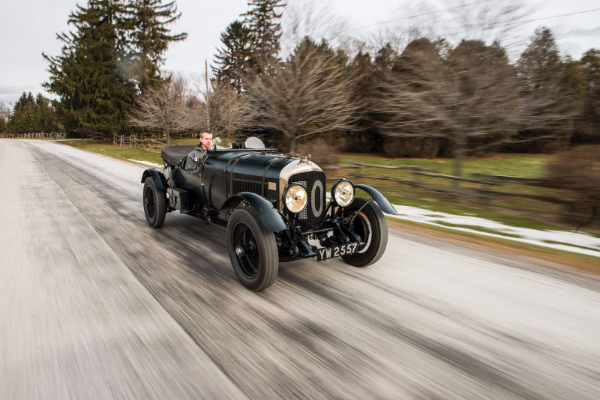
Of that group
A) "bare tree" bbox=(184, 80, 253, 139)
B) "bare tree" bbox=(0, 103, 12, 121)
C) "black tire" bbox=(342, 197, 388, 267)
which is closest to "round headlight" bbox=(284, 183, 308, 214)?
"black tire" bbox=(342, 197, 388, 267)

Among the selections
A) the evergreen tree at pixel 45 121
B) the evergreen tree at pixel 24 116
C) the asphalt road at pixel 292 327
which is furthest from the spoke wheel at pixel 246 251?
the evergreen tree at pixel 24 116

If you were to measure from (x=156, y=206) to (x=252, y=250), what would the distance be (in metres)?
2.77

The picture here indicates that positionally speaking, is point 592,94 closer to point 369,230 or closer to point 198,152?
point 369,230

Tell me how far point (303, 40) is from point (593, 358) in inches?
516

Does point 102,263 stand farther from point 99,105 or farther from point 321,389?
point 99,105

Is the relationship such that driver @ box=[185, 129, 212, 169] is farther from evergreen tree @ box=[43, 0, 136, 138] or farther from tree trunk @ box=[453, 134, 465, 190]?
evergreen tree @ box=[43, 0, 136, 138]

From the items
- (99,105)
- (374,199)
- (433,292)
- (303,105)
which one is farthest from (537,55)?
(99,105)

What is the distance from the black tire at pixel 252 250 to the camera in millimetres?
3400

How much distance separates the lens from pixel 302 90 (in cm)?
1320

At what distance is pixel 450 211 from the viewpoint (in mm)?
7922

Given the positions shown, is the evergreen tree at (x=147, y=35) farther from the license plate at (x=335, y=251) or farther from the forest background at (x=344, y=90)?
the license plate at (x=335, y=251)

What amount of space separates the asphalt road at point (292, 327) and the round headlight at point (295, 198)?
2.66 feet

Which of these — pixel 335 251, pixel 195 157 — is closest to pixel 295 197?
pixel 335 251

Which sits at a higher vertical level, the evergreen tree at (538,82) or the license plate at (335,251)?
the evergreen tree at (538,82)
